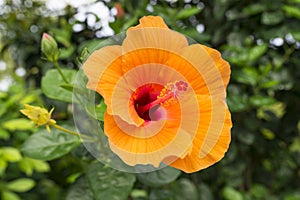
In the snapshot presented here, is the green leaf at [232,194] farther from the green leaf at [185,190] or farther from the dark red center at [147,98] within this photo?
the dark red center at [147,98]

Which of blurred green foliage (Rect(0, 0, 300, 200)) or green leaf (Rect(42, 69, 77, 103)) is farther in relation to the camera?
blurred green foliage (Rect(0, 0, 300, 200))

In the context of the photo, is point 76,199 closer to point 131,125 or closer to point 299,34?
point 131,125

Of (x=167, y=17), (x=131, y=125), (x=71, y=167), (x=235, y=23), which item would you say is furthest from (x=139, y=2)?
(x=131, y=125)

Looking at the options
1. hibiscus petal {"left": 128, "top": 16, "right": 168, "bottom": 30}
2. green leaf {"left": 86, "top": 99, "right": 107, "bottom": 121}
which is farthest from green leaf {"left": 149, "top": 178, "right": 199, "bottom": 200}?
hibiscus petal {"left": 128, "top": 16, "right": 168, "bottom": 30}

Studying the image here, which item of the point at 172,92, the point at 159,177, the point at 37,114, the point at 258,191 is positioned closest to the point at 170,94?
the point at 172,92

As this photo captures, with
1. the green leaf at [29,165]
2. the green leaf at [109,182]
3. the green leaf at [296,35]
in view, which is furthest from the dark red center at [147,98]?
the green leaf at [29,165]

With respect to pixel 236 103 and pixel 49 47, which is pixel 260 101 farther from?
pixel 49 47

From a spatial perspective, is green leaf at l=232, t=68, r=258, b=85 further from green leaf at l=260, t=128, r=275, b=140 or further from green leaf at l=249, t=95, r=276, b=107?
green leaf at l=260, t=128, r=275, b=140
